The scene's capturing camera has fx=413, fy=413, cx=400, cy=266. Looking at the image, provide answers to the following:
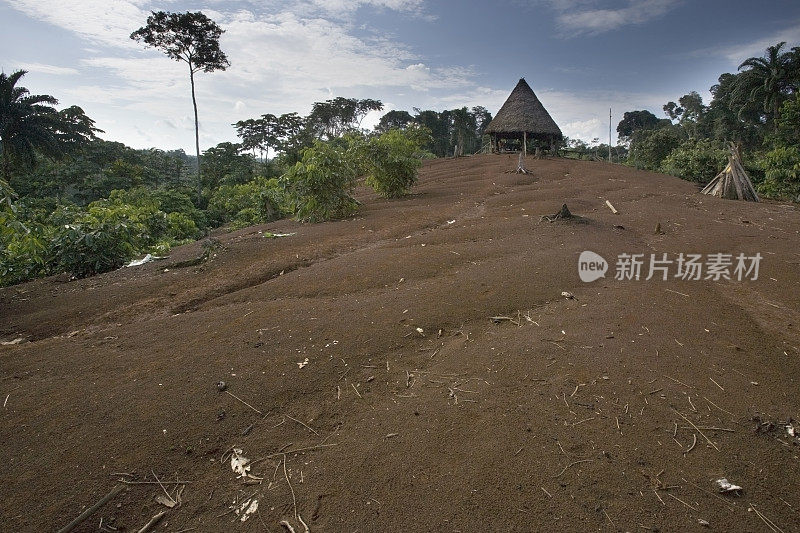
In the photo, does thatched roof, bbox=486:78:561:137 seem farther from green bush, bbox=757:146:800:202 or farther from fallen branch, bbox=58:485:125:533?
fallen branch, bbox=58:485:125:533

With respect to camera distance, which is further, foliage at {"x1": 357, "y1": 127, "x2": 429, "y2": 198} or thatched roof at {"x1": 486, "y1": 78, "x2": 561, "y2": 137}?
thatched roof at {"x1": 486, "y1": 78, "x2": 561, "y2": 137}

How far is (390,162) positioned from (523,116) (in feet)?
52.4

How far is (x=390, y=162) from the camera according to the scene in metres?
11.0

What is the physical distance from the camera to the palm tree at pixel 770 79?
2191 centimetres

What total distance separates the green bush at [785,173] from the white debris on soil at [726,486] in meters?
13.0

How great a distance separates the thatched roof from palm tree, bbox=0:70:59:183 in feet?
80.3

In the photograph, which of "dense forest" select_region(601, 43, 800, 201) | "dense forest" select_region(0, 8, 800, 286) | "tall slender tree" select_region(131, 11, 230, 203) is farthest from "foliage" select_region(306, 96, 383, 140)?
"dense forest" select_region(601, 43, 800, 201)

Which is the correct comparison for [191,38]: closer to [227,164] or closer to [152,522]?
[227,164]

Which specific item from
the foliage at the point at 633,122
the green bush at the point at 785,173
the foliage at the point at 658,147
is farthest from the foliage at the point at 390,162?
the foliage at the point at 633,122

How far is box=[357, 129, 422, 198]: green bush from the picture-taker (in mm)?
10867

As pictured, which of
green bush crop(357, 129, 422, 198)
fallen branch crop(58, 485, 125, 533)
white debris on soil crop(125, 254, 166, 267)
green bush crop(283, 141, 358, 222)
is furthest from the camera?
green bush crop(357, 129, 422, 198)

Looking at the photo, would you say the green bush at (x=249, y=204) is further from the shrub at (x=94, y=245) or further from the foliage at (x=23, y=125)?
the foliage at (x=23, y=125)

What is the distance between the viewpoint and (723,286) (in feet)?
14.7

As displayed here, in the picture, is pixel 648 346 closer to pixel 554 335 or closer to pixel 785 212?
pixel 554 335
